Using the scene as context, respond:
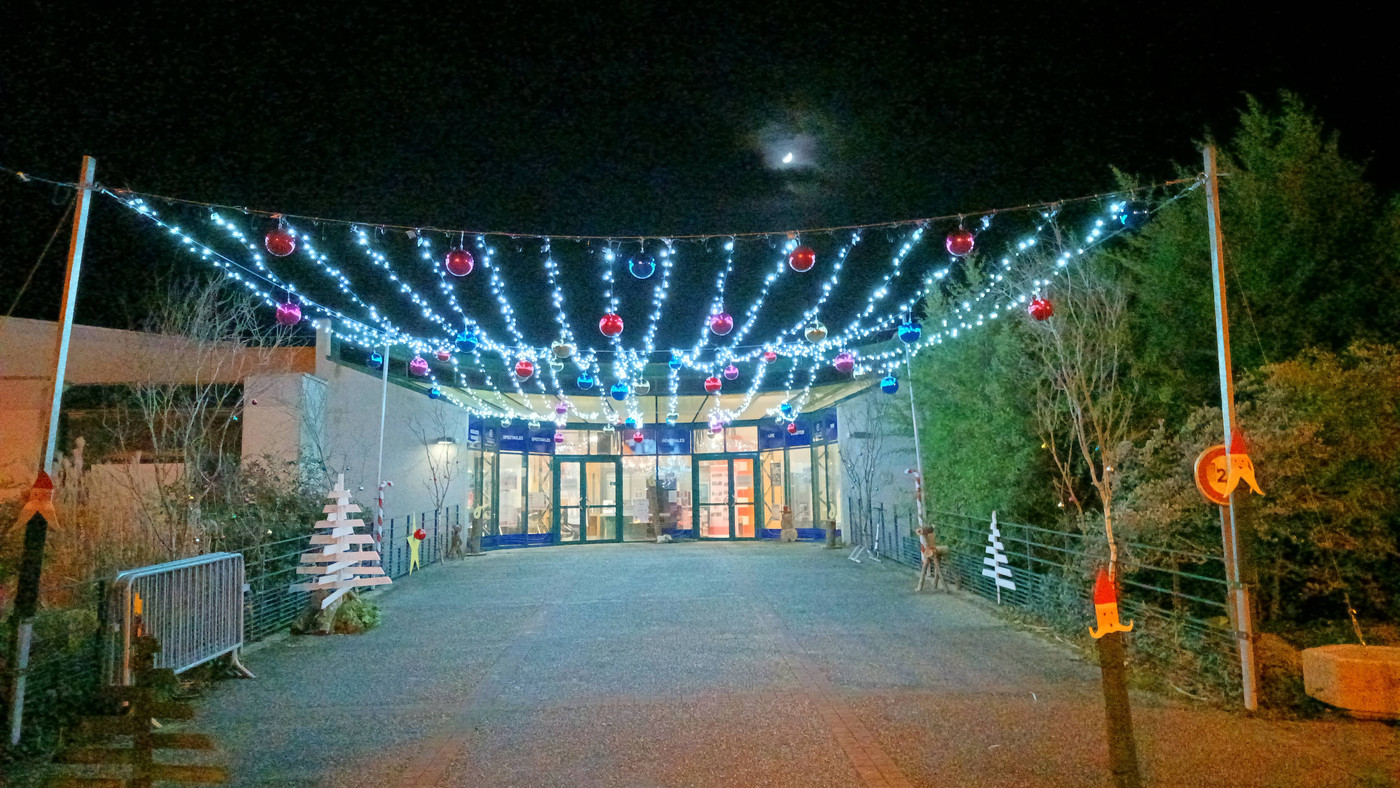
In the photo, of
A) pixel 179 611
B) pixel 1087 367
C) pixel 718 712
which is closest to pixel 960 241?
pixel 1087 367

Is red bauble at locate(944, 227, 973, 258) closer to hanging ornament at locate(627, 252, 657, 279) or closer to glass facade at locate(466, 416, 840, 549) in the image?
hanging ornament at locate(627, 252, 657, 279)

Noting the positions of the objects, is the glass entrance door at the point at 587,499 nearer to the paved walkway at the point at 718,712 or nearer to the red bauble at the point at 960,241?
the paved walkway at the point at 718,712

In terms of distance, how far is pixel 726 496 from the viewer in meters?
23.1

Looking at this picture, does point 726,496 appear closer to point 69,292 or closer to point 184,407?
point 184,407

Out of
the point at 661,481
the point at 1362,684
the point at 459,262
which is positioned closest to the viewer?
the point at 1362,684

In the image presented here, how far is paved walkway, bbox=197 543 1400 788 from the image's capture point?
4.59 m

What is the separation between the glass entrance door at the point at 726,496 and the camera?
23000 millimetres

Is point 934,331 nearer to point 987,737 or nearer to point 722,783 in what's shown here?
point 987,737

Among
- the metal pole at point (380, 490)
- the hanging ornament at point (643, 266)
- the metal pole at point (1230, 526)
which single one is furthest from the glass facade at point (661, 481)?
the metal pole at point (1230, 526)

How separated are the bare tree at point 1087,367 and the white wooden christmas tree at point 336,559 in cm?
782

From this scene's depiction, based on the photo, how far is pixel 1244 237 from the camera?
841cm

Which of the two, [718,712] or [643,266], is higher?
[643,266]

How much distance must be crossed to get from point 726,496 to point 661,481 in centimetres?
182

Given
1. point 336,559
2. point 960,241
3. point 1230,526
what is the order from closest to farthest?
point 1230,526 → point 960,241 → point 336,559
